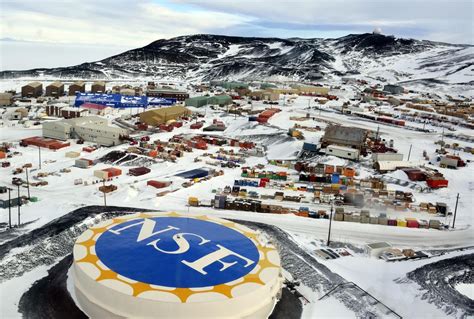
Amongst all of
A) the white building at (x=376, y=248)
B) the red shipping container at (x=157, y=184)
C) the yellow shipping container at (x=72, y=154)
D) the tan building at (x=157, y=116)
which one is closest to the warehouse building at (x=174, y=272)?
the white building at (x=376, y=248)

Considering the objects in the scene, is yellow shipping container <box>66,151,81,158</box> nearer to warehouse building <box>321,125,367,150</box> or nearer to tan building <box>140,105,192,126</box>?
tan building <box>140,105,192,126</box>

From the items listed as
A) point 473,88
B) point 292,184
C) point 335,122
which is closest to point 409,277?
point 292,184

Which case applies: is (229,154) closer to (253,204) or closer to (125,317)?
(253,204)

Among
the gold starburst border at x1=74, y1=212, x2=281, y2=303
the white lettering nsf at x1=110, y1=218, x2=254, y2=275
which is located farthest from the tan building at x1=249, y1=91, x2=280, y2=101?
the white lettering nsf at x1=110, y1=218, x2=254, y2=275

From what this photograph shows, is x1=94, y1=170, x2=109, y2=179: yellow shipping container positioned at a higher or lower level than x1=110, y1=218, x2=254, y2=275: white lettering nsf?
lower

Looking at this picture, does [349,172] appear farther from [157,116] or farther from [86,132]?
[157,116]

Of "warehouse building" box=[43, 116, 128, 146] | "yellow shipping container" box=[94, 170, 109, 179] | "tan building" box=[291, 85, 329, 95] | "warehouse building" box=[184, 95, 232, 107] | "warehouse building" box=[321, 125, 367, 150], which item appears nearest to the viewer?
"yellow shipping container" box=[94, 170, 109, 179]

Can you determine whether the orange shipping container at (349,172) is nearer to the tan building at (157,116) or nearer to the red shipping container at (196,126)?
the red shipping container at (196,126)
